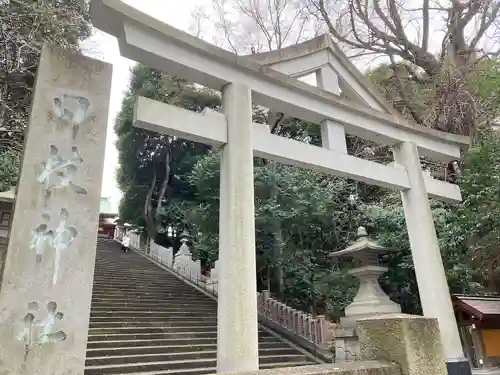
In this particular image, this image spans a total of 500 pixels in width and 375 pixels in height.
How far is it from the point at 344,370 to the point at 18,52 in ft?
32.3

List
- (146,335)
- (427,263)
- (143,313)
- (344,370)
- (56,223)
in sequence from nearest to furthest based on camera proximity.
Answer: (344,370)
(56,223)
(427,263)
(146,335)
(143,313)

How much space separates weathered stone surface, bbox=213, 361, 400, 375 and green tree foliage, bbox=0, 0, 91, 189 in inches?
352

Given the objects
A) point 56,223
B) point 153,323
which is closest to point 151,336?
point 153,323

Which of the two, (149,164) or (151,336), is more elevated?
(149,164)

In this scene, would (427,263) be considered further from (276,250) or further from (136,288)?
(136,288)

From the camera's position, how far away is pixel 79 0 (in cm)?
1291

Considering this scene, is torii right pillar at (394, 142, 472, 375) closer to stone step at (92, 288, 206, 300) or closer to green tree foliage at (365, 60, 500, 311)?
green tree foliage at (365, 60, 500, 311)

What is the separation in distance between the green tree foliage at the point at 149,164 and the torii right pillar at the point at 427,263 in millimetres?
15116

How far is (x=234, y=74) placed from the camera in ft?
17.0

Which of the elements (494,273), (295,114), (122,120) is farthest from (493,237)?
(122,120)

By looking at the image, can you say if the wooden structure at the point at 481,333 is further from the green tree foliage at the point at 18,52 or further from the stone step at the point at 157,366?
the green tree foliage at the point at 18,52

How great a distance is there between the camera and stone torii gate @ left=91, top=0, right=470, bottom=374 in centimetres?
423

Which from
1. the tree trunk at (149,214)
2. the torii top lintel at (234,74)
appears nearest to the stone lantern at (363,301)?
the torii top lintel at (234,74)

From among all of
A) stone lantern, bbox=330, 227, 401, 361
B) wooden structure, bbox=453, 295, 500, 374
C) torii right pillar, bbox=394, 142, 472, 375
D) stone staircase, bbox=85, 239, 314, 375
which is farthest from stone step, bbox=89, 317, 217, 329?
wooden structure, bbox=453, 295, 500, 374
